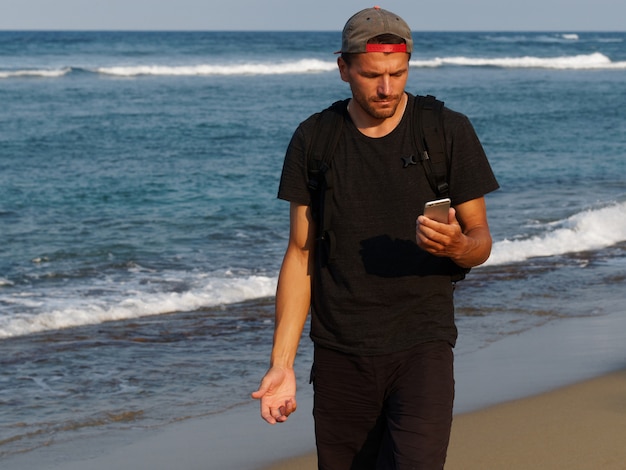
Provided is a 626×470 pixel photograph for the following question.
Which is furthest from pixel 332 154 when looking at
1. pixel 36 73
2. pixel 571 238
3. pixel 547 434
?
pixel 36 73

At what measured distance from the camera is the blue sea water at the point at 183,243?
6.57 metres

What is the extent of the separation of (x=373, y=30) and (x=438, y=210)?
2.03ft

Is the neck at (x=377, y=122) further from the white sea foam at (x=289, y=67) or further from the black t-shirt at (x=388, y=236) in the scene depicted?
the white sea foam at (x=289, y=67)

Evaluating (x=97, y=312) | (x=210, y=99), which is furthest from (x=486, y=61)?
(x=97, y=312)

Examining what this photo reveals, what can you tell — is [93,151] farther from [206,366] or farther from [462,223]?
[462,223]

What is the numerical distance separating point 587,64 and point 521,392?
56756 millimetres

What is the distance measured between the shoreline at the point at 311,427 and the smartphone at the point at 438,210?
7.40ft

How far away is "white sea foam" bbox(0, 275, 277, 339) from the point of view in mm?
8219

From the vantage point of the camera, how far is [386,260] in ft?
10.0

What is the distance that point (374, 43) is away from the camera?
3039 mm

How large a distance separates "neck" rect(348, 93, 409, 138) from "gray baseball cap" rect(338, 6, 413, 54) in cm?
17

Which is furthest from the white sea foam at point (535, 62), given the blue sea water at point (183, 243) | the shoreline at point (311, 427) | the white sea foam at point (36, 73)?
the shoreline at point (311, 427)

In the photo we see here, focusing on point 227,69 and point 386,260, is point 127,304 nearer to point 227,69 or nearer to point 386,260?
point 386,260

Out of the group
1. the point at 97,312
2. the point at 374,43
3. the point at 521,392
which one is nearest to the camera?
the point at 374,43
